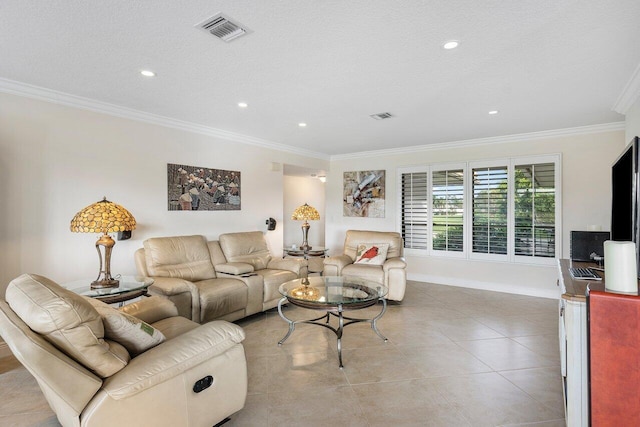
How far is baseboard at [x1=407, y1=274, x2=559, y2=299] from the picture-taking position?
4814 mm

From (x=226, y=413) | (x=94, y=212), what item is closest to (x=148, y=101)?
(x=94, y=212)

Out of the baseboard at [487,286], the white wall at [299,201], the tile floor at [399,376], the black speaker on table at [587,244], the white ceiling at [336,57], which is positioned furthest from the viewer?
the white wall at [299,201]

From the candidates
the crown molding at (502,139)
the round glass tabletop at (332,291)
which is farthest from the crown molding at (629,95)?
the round glass tabletop at (332,291)

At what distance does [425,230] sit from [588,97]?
3073 mm

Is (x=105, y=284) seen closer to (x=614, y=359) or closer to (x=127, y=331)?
(x=127, y=331)

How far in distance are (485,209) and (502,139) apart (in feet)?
3.68

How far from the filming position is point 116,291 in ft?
8.64

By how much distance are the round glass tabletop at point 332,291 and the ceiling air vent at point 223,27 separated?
2.15 m

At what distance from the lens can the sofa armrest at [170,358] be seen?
1.48m

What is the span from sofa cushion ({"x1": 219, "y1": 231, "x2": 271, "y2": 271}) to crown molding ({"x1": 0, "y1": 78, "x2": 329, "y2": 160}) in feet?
4.82

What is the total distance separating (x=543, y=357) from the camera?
2861 mm

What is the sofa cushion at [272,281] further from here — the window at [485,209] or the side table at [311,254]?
the window at [485,209]

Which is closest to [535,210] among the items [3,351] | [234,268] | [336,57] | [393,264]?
[393,264]

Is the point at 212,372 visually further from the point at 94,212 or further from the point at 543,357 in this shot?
the point at 543,357
